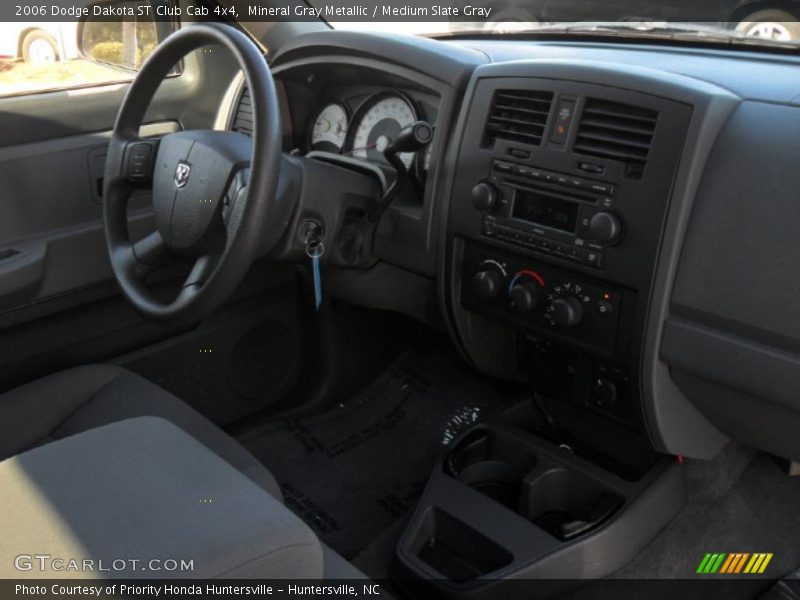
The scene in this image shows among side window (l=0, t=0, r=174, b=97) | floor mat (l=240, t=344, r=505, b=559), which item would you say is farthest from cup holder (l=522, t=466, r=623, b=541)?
side window (l=0, t=0, r=174, b=97)

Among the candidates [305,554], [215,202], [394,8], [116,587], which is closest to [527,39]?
[394,8]

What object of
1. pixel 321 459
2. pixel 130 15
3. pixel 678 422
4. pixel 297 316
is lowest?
pixel 321 459

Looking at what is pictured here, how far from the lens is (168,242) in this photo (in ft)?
5.80

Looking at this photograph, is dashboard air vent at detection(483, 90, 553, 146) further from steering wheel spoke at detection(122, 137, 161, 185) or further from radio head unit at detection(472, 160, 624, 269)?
steering wheel spoke at detection(122, 137, 161, 185)

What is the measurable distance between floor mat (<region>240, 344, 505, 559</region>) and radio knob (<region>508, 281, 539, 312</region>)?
66 cm

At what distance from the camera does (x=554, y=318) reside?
1700 mm

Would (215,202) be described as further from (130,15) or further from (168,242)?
(130,15)

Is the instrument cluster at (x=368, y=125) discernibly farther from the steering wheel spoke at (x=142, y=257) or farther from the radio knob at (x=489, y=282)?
the steering wheel spoke at (x=142, y=257)

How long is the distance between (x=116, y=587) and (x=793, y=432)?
3.93 ft

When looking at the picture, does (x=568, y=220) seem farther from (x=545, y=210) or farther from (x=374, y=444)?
(x=374, y=444)

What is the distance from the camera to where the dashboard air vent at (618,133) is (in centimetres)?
151

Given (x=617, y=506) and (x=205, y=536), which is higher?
(x=205, y=536)

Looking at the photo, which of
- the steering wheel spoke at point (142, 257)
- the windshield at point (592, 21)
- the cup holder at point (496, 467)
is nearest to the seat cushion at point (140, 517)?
the steering wheel spoke at point (142, 257)

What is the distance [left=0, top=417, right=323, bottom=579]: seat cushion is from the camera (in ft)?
3.32
